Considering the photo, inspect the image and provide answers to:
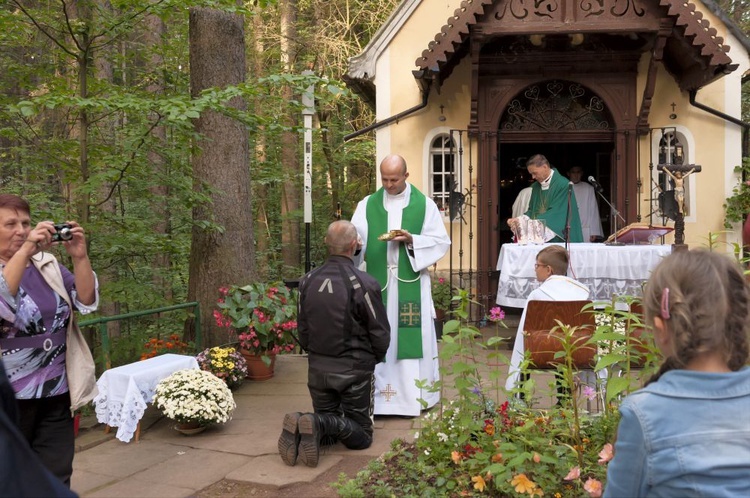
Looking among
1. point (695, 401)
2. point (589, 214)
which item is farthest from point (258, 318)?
point (589, 214)

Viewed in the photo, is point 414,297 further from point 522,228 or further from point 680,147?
point 680,147

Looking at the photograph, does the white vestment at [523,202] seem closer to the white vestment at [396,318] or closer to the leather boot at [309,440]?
the white vestment at [396,318]

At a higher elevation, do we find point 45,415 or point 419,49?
point 419,49

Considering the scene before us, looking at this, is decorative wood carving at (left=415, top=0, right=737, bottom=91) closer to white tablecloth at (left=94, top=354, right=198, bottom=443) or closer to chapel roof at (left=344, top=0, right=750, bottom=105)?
chapel roof at (left=344, top=0, right=750, bottom=105)

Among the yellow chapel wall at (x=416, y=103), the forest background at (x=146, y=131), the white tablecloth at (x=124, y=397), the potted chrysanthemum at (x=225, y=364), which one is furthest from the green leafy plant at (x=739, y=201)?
the white tablecloth at (x=124, y=397)

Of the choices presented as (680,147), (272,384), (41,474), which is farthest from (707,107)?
(41,474)

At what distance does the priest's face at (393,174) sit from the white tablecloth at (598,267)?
253cm

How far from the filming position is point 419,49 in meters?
10.6

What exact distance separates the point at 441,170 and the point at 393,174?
15.7ft

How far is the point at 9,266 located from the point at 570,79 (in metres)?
8.51

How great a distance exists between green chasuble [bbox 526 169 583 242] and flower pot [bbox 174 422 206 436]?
5.18 m

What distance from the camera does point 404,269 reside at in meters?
6.30

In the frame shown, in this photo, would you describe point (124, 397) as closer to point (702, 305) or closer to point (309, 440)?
point (309, 440)

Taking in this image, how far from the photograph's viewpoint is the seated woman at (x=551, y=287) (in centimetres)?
504
